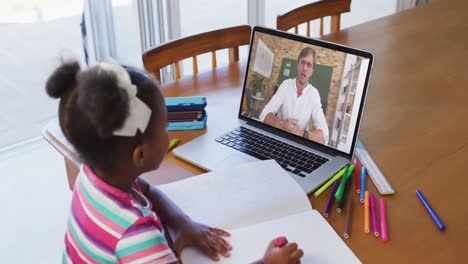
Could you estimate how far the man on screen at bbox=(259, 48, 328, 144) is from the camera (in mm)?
1196

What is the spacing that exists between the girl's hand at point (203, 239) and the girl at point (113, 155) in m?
0.10

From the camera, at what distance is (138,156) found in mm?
811

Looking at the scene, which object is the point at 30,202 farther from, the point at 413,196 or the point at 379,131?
the point at 413,196

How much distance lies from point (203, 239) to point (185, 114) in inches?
18.3

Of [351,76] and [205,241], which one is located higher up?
[351,76]

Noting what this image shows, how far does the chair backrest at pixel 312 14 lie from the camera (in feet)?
6.08

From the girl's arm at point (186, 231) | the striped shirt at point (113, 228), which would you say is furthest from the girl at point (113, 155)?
the girl's arm at point (186, 231)

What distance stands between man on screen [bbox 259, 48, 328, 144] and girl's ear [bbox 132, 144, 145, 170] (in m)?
0.49

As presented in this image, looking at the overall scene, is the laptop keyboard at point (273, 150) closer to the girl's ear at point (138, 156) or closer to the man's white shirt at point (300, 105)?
the man's white shirt at point (300, 105)

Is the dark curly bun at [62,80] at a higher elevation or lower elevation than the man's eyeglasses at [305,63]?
higher

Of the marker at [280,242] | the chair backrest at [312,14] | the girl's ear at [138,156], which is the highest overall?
the girl's ear at [138,156]

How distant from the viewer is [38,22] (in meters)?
3.33

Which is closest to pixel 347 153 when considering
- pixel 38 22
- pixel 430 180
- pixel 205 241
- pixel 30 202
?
pixel 430 180

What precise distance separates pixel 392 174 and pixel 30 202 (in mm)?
1549
